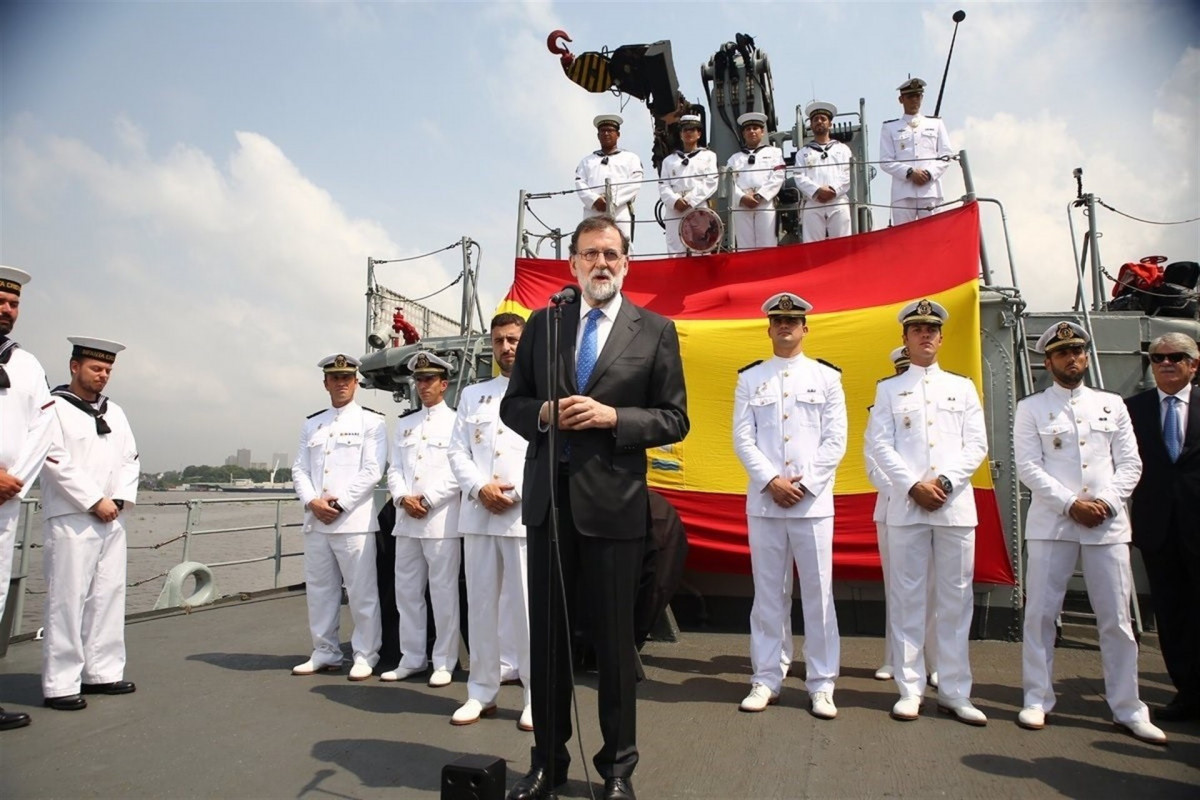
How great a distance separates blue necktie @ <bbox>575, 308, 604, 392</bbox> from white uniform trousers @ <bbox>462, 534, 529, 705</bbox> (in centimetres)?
129

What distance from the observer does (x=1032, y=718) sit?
3.30 m

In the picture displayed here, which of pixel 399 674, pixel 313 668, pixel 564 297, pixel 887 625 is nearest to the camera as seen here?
pixel 564 297

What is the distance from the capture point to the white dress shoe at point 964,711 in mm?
3316

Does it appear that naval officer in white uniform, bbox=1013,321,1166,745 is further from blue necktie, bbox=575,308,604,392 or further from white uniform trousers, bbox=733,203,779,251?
white uniform trousers, bbox=733,203,779,251

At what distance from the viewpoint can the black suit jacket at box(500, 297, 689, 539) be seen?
2.47 meters

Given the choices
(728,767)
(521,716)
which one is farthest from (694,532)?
(728,767)

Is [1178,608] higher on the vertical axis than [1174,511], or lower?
lower

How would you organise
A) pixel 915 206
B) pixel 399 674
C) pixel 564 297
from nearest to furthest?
pixel 564 297
pixel 399 674
pixel 915 206

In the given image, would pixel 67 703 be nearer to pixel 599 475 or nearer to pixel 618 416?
pixel 599 475

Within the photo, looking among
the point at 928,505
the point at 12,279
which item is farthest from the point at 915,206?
the point at 12,279

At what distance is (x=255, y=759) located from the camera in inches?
115

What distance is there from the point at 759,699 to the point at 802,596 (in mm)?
509

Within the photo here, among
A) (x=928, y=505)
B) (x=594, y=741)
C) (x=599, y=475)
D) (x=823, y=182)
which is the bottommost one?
(x=594, y=741)

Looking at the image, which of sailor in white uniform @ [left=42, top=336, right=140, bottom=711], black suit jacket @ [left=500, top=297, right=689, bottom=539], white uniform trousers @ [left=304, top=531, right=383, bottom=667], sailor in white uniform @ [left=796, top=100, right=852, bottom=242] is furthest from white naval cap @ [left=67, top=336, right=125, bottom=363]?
sailor in white uniform @ [left=796, top=100, right=852, bottom=242]
